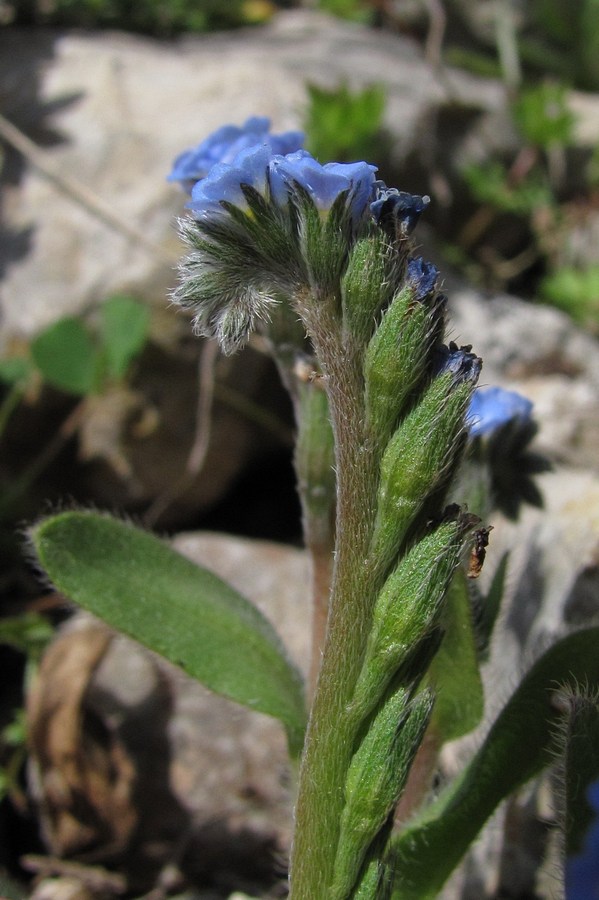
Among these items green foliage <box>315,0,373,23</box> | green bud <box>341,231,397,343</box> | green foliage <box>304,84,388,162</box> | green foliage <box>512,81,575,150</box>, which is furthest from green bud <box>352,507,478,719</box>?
green foliage <box>315,0,373,23</box>

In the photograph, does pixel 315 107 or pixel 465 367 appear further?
pixel 315 107

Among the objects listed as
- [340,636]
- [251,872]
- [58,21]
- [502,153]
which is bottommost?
[251,872]

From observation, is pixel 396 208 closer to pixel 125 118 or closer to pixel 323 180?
pixel 323 180

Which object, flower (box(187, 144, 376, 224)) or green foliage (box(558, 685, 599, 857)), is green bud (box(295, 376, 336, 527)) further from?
green foliage (box(558, 685, 599, 857))

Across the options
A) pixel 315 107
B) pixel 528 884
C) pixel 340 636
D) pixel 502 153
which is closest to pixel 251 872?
pixel 528 884

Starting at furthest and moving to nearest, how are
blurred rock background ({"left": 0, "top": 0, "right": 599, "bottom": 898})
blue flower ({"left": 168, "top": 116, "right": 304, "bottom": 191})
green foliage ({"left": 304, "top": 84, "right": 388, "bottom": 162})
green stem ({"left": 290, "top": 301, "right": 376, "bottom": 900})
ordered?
1. green foliage ({"left": 304, "top": 84, "right": 388, "bottom": 162})
2. blurred rock background ({"left": 0, "top": 0, "right": 599, "bottom": 898})
3. blue flower ({"left": 168, "top": 116, "right": 304, "bottom": 191})
4. green stem ({"left": 290, "top": 301, "right": 376, "bottom": 900})

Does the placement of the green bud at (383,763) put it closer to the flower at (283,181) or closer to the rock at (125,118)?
the flower at (283,181)

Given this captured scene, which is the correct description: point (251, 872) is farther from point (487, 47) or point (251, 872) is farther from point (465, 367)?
point (487, 47)

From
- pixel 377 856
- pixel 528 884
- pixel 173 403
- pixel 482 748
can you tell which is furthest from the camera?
pixel 173 403
